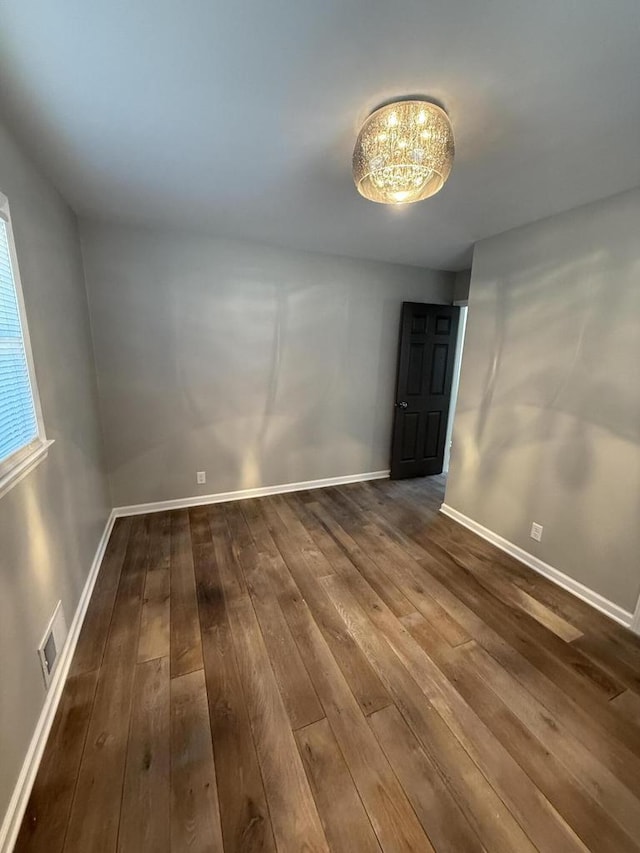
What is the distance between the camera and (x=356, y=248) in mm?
3070

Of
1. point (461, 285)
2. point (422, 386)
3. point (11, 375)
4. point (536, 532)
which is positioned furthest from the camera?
point (422, 386)

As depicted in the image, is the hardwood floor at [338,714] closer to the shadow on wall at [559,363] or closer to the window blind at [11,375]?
the shadow on wall at [559,363]

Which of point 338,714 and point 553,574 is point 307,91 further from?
point 553,574

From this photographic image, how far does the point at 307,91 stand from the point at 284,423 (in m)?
2.55

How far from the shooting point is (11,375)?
4.39 ft

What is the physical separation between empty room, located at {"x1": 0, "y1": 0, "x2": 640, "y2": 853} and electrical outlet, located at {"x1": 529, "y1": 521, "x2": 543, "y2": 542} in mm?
15

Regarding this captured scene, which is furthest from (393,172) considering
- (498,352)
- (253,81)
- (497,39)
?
(498,352)

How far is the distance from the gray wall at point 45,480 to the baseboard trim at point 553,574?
291 centimetres

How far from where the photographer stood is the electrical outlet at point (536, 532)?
2.40 metres

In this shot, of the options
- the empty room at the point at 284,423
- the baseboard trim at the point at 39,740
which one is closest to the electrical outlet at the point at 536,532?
the empty room at the point at 284,423

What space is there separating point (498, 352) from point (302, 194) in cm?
184

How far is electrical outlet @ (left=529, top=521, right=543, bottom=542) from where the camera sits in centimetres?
240

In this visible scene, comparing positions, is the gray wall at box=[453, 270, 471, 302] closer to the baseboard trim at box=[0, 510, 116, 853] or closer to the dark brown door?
the dark brown door

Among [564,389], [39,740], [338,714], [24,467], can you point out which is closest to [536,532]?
[564,389]
